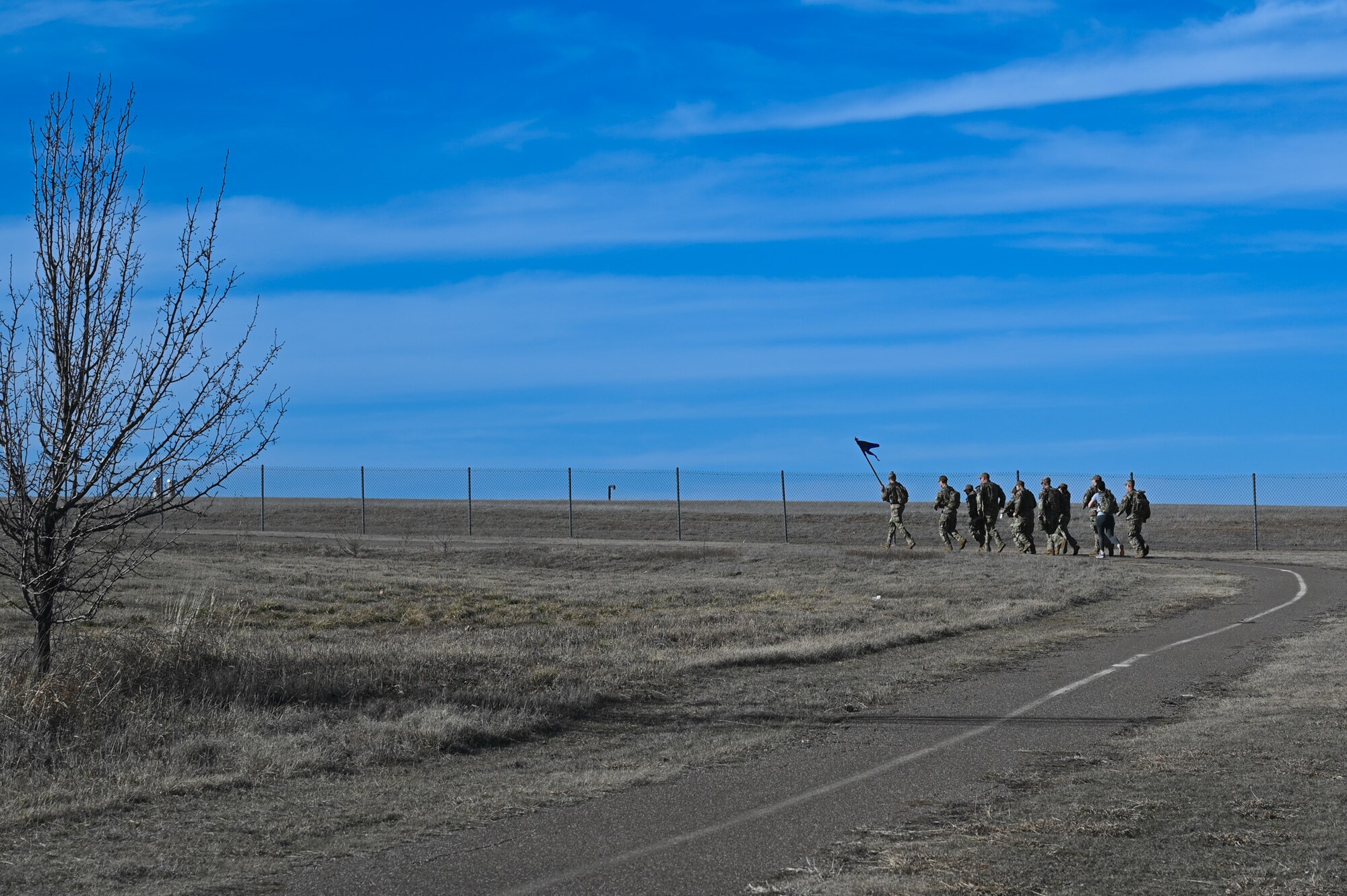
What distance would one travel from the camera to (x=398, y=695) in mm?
11062

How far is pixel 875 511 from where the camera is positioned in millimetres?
49531

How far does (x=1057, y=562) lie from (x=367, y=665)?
19971mm

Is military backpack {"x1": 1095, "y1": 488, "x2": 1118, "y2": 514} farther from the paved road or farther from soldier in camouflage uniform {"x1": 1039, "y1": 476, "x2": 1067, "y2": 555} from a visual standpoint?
the paved road

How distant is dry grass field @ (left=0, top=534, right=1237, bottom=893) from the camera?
6.90 meters

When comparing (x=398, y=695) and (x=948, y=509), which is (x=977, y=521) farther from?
(x=398, y=695)

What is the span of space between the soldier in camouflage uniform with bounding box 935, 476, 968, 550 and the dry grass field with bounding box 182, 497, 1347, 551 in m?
5.11

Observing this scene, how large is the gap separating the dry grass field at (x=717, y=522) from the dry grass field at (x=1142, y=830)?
2990 cm

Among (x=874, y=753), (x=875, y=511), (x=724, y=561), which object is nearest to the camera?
(x=874, y=753)

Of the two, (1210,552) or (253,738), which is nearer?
(253,738)

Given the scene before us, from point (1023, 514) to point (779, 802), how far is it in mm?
26648

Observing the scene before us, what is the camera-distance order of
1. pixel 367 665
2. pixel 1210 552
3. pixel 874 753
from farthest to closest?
pixel 1210 552, pixel 367 665, pixel 874 753

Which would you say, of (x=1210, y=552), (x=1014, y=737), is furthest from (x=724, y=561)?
(x=1014, y=737)

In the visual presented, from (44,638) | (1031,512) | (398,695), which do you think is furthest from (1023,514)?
(44,638)

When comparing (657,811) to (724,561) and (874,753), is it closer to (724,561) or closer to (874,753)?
(874,753)
